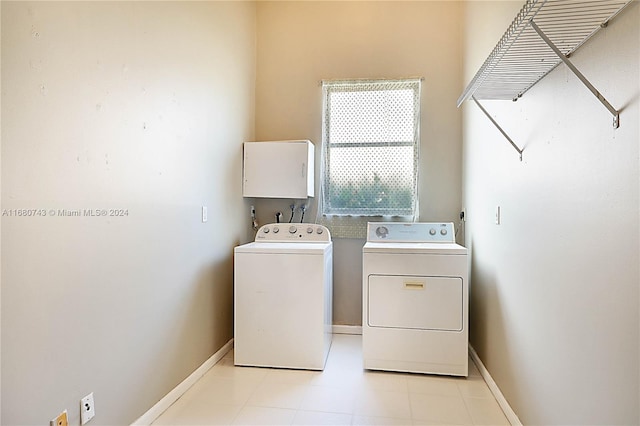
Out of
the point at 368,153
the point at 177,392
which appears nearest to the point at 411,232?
the point at 368,153

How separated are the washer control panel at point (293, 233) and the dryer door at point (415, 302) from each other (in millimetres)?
695

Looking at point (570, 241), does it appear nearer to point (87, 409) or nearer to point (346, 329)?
point (87, 409)

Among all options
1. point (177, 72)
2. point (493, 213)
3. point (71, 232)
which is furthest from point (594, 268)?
point (177, 72)

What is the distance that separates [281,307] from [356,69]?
2.15 meters

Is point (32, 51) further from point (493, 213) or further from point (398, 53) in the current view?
point (398, 53)

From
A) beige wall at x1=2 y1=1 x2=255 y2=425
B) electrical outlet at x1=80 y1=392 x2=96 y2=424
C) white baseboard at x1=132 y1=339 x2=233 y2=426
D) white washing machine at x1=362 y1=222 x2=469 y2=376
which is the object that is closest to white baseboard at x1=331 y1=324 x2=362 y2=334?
white washing machine at x1=362 y1=222 x2=469 y2=376

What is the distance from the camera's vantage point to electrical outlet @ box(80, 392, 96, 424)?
1.39 meters

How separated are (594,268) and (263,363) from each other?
6.74ft

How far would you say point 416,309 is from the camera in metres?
2.35

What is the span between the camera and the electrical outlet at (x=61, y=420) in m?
1.27

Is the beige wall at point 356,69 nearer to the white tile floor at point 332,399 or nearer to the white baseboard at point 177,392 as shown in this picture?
the white tile floor at point 332,399

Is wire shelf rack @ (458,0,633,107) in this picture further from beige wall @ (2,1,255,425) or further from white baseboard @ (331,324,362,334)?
white baseboard @ (331,324,362,334)

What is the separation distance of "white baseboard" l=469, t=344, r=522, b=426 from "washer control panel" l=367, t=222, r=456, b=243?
0.87 metres

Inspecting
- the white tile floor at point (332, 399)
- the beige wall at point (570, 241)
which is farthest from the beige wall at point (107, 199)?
the beige wall at point (570, 241)
